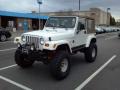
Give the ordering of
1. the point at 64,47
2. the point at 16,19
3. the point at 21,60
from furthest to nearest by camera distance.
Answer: the point at 16,19
the point at 21,60
the point at 64,47

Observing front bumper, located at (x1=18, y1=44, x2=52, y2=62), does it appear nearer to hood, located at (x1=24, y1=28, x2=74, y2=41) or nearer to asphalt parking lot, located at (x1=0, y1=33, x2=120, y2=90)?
hood, located at (x1=24, y1=28, x2=74, y2=41)

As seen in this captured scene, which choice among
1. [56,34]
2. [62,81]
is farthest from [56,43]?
[62,81]

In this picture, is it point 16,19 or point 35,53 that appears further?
point 16,19

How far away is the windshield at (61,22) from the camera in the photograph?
321 inches

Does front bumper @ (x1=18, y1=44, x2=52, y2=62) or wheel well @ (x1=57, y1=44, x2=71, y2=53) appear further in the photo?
wheel well @ (x1=57, y1=44, x2=71, y2=53)

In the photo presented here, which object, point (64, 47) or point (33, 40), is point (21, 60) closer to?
point (33, 40)

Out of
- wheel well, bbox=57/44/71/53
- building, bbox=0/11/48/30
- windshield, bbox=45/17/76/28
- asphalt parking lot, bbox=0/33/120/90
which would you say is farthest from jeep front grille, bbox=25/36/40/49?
building, bbox=0/11/48/30

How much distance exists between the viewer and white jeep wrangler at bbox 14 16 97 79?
6562mm

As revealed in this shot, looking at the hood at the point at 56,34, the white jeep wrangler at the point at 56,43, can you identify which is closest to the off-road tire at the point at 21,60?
the white jeep wrangler at the point at 56,43

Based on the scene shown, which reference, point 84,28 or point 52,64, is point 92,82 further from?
point 84,28

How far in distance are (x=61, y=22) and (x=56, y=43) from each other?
207 cm

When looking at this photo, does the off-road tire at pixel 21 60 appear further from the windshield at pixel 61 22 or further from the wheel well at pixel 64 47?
the windshield at pixel 61 22

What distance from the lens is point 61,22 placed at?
838 cm

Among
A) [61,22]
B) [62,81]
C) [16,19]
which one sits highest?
[16,19]
